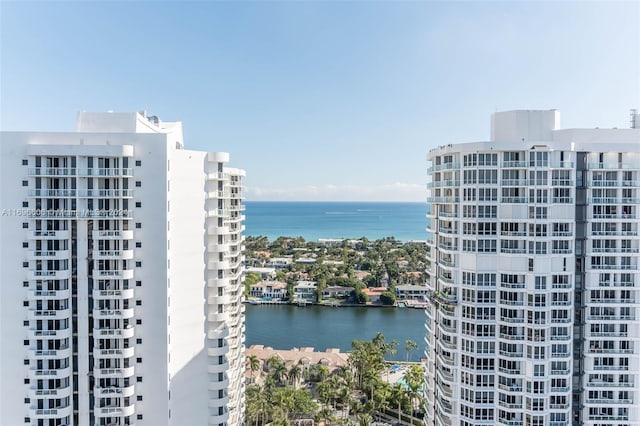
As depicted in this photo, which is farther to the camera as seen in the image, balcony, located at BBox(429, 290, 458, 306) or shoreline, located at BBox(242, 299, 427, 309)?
shoreline, located at BBox(242, 299, 427, 309)

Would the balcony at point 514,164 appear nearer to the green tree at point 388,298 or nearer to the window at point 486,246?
the window at point 486,246

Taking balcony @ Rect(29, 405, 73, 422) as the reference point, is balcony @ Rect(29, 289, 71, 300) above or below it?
above

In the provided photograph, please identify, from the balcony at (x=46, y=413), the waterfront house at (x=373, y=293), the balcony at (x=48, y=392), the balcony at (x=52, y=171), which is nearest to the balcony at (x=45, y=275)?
the balcony at (x=52, y=171)

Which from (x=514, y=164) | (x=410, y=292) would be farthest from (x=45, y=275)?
(x=410, y=292)

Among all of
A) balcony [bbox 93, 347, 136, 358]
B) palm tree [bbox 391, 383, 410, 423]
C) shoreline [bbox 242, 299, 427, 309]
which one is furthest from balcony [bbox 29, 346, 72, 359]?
shoreline [bbox 242, 299, 427, 309]

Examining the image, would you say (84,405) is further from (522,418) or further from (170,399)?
(522,418)

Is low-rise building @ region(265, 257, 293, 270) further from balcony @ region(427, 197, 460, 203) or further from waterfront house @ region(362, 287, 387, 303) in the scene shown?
balcony @ region(427, 197, 460, 203)
